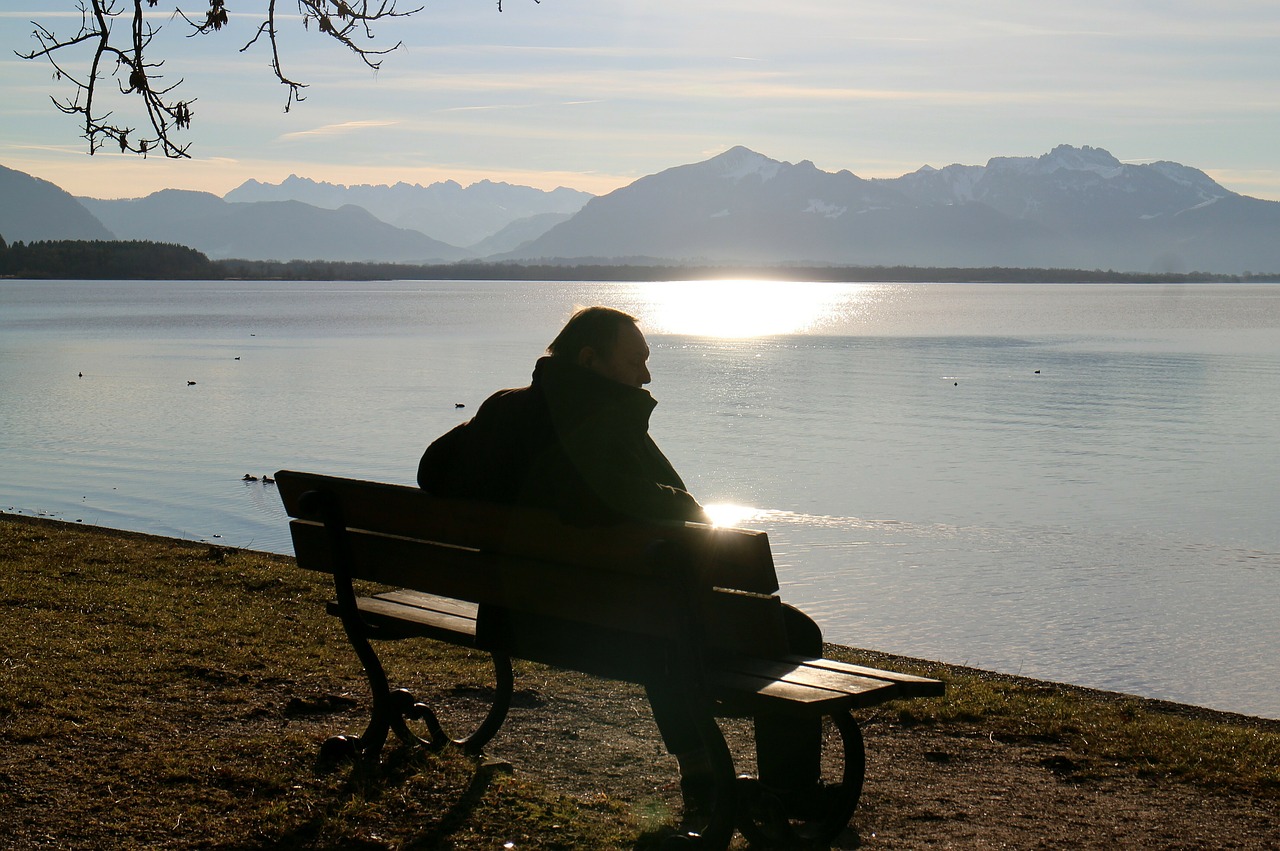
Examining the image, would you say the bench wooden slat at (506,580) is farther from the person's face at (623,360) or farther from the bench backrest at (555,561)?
the person's face at (623,360)

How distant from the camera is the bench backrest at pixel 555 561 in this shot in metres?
3.83

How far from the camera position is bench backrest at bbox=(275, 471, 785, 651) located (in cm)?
383

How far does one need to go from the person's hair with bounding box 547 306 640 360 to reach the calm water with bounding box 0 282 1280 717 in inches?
210

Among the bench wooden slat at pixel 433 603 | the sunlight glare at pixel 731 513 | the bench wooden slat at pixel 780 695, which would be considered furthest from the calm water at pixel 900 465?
the bench wooden slat at pixel 780 695

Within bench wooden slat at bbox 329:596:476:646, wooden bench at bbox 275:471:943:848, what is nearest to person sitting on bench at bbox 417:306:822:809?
wooden bench at bbox 275:471:943:848

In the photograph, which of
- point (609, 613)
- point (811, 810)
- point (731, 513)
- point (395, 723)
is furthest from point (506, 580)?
point (731, 513)

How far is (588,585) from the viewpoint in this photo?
4152 mm

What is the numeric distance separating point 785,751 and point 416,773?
143cm

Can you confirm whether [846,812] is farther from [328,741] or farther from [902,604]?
[902,604]

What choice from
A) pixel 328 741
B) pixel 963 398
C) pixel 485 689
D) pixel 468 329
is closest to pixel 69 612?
pixel 485 689

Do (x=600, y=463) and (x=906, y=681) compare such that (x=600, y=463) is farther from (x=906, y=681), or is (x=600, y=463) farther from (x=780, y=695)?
(x=906, y=681)

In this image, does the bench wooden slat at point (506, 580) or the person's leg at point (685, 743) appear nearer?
the bench wooden slat at point (506, 580)

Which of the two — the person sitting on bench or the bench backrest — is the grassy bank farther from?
the bench backrest

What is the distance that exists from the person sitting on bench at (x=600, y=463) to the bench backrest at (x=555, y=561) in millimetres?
140
